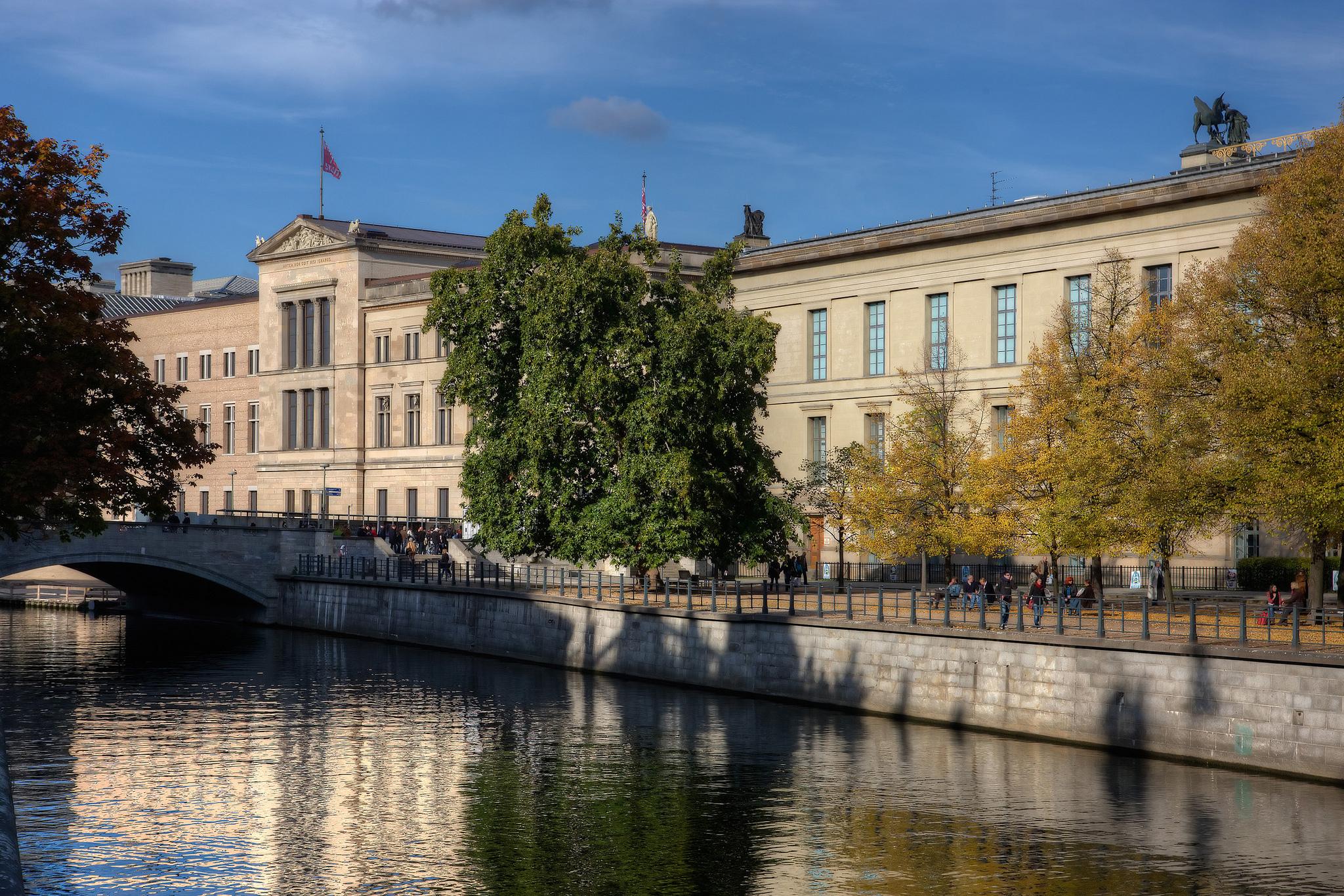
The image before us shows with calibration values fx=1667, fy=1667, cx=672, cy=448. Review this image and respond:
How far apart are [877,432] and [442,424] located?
31412mm

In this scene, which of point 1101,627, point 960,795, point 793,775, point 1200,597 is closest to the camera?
point 960,795

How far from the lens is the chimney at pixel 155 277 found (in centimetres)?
13725

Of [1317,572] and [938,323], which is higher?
[938,323]

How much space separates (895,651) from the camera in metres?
39.7

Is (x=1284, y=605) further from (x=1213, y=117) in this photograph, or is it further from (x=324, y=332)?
(x=324, y=332)

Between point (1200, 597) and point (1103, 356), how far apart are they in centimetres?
842

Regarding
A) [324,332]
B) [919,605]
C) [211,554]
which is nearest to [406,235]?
[324,332]

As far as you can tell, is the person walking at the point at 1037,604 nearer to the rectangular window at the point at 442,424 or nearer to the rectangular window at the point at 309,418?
the rectangular window at the point at 442,424

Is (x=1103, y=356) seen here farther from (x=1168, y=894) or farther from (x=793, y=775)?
(x=1168, y=894)

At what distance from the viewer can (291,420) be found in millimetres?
99125

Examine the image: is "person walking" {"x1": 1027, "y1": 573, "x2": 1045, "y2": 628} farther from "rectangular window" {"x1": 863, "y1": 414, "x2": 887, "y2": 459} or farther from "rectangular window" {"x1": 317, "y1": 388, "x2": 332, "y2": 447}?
"rectangular window" {"x1": 317, "y1": 388, "x2": 332, "y2": 447}

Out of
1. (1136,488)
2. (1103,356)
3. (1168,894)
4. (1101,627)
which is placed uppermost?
(1103,356)

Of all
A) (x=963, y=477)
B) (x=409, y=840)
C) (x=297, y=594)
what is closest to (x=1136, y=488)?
(x=963, y=477)

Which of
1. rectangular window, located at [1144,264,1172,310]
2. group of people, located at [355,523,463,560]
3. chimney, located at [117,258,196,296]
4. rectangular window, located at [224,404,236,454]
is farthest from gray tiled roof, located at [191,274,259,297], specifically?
rectangular window, located at [1144,264,1172,310]
